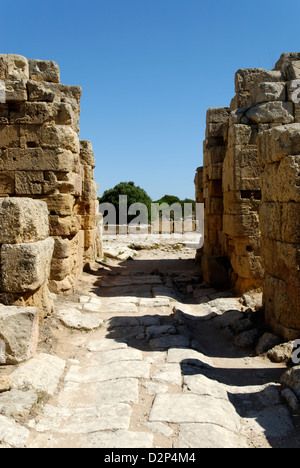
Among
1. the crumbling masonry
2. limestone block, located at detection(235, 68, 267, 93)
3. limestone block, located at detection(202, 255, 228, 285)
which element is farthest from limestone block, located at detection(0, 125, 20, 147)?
limestone block, located at detection(202, 255, 228, 285)

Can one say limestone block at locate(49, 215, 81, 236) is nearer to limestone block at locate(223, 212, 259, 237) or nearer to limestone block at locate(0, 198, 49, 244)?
limestone block at locate(0, 198, 49, 244)

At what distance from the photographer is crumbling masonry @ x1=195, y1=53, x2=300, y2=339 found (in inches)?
212

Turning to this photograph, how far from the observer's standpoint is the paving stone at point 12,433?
126 inches

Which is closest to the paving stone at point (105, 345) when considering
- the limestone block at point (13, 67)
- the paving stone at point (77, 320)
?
the paving stone at point (77, 320)

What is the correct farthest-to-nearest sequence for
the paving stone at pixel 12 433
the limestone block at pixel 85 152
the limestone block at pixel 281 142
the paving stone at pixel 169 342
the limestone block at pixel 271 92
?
1. the limestone block at pixel 85 152
2. the limestone block at pixel 271 92
3. the paving stone at pixel 169 342
4. the limestone block at pixel 281 142
5. the paving stone at pixel 12 433

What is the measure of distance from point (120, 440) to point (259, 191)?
6356mm

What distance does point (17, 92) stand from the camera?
25.2 feet

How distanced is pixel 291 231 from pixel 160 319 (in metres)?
2.82

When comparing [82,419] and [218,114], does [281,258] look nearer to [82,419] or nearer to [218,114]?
[82,419]

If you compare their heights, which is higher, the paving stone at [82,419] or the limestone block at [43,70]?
the limestone block at [43,70]

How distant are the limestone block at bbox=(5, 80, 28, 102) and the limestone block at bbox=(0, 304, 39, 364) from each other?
4.55m

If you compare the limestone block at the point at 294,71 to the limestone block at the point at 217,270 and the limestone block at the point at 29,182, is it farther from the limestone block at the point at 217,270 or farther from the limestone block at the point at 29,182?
the limestone block at the point at 29,182

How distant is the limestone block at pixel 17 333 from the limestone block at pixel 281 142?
12.3 feet

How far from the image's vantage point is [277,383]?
456 cm
